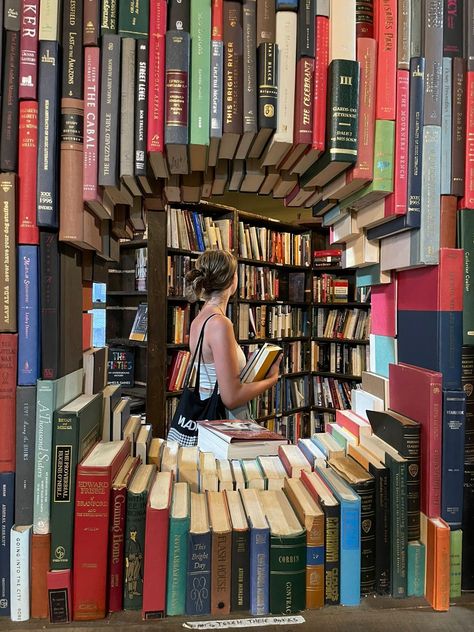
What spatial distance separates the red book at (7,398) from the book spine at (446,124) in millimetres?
870

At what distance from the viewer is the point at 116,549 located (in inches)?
32.7

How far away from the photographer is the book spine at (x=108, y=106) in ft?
2.93

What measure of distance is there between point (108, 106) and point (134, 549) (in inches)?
31.9

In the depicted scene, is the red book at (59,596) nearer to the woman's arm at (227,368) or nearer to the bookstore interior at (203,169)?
the bookstore interior at (203,169)

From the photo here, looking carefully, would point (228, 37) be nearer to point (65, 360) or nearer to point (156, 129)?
point (156, 129)

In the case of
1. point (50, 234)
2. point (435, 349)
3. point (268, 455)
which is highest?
point (50, 234)

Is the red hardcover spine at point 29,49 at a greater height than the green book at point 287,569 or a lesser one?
greater

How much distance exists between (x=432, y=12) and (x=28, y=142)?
0.83 meters

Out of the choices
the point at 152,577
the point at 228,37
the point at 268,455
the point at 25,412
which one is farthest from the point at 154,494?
the point at 228,37

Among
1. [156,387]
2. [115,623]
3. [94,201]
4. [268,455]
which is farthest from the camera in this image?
[156,387]

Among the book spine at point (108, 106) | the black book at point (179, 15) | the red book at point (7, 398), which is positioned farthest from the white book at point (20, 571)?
the black book at point (179, 15)

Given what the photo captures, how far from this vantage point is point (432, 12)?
95 cm

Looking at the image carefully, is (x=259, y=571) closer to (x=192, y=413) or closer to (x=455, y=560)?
(x=455, y=560)

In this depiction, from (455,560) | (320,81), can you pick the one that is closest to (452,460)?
(455,560)
